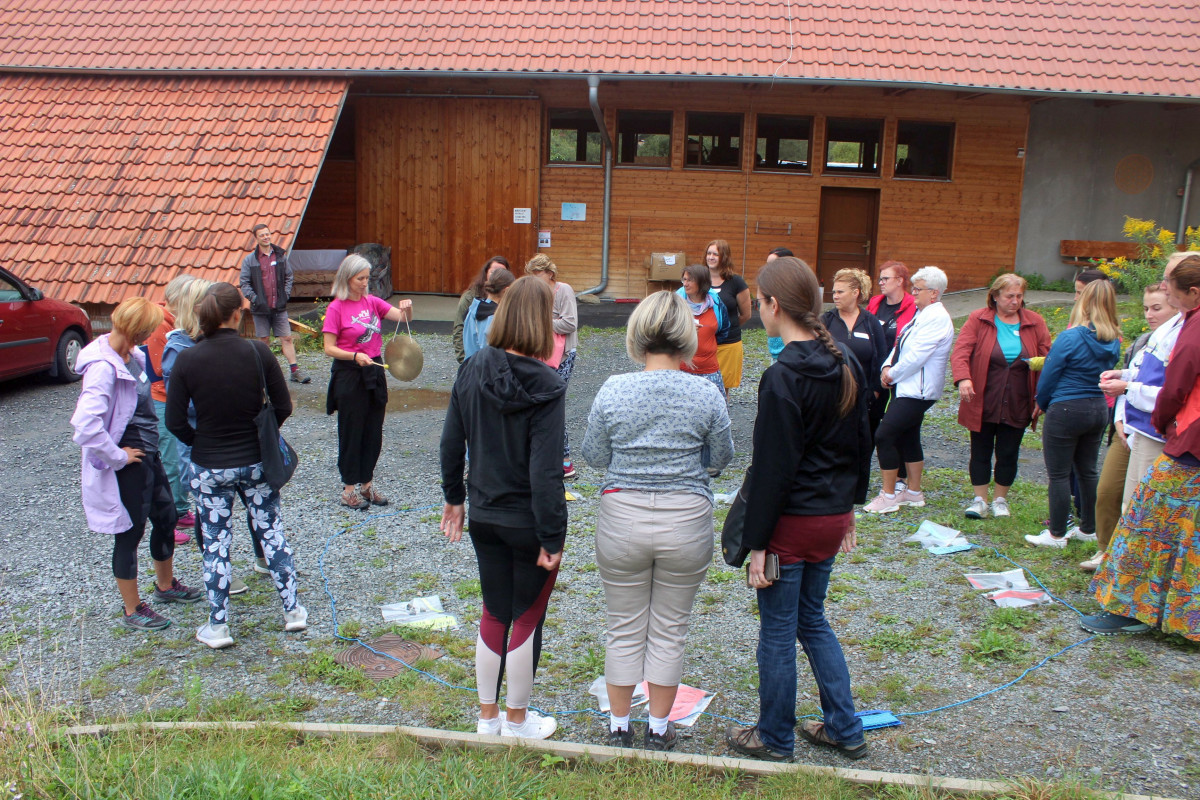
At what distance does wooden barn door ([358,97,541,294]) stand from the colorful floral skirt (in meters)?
13.1

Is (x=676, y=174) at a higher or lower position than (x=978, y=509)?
higher

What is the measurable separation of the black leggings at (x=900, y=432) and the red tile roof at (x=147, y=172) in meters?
9.05

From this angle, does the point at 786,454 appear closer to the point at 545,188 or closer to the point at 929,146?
the point at 545,188

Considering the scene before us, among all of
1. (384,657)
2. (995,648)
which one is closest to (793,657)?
(995,648)

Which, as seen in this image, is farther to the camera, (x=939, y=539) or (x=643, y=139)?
(x=643, y=139)

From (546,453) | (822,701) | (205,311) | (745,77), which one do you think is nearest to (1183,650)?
(822,701)

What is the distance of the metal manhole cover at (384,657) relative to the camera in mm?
4117

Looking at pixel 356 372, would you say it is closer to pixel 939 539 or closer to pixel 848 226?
pixel 939 539

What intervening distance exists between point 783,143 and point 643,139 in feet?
8.50

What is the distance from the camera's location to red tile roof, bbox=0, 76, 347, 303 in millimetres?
12352

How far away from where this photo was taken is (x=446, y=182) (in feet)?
54.3

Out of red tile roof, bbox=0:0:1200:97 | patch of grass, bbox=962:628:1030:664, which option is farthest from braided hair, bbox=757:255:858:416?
red tile roof, bbox=0:0:1200:97

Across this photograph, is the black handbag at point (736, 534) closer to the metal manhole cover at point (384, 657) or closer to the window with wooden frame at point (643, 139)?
the metal manhole cover at point (384, 657)

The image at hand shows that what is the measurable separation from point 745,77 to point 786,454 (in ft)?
42.4
